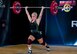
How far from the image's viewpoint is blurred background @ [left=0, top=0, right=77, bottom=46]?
10.5 metres

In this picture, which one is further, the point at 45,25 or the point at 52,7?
the point at 45,25

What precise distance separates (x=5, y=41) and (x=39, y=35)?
7.71 feet

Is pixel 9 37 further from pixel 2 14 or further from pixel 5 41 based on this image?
pixel 2 14

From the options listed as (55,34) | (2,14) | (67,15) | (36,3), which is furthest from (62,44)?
(2,14)

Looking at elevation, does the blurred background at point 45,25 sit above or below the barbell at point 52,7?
below

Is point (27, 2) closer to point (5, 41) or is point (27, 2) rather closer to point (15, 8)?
point (15, 8)

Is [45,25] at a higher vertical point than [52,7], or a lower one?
lower

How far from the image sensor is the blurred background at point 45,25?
10.5 meters

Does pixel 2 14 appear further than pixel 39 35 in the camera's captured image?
Yes

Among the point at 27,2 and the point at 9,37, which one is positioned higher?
the point at 27,2

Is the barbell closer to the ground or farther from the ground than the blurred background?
farther from the ground

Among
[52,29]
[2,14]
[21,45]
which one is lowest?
[21,45]

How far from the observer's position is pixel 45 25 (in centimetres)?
1081

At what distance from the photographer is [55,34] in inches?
424
